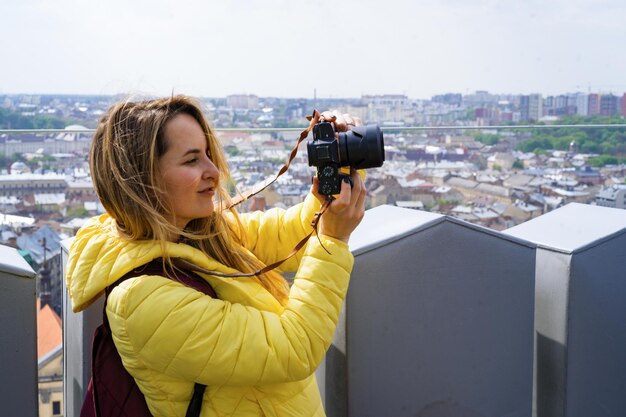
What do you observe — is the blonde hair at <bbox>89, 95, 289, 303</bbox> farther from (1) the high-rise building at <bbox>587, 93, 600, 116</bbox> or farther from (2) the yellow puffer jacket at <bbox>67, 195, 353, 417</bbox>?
(1) the high-rise building at <bbox>587, 93, 600, 116</bbox>

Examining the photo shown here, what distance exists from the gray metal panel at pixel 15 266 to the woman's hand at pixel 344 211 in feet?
2.22

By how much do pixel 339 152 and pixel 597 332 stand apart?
1.32m

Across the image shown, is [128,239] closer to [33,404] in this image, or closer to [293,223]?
[293,223]

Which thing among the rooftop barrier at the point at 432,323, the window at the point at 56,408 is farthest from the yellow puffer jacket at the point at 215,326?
the window at the point at 56,408

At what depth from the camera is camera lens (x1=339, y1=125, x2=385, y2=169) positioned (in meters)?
1.52

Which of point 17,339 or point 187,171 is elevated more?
point 187,171

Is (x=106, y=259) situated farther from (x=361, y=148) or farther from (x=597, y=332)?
(x=597, y=332)

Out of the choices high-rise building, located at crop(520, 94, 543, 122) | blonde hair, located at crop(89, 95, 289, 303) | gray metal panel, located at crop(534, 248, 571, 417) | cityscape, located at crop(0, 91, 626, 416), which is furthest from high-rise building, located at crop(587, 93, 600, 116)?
blonde hair, located at crop(89, 95, 289, 303)

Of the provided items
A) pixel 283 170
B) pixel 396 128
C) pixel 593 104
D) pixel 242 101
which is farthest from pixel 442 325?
pixel 593 104

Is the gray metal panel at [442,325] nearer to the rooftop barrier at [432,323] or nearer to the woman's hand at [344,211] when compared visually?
the rooftop barrier at [432,323]

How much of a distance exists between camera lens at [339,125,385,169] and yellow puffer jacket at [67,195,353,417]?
170 millimetres

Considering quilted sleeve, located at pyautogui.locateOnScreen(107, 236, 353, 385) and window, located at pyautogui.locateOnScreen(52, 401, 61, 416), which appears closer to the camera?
quilted sleeve, located at pyautogui.locateOnScreen(107, 236, 353, 385)

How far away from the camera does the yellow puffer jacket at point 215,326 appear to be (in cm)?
133

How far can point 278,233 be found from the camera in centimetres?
180
